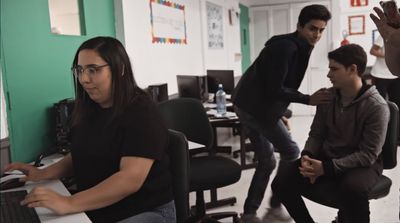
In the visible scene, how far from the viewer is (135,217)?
143 centimetres

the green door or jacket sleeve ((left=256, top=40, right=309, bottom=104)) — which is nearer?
jacket sleeve ((left=256, top=40, right=309, bottom=104))

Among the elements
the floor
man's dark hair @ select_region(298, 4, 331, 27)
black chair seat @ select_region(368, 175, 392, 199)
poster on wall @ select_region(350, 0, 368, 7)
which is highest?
poster on wall @ select_region(350, 0, 368, 7)

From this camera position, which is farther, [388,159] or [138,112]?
[388,159]

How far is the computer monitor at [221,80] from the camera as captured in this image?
15.2ft

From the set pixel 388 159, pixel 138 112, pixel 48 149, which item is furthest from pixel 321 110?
pixel 48 149

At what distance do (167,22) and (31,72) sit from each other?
2.09 m

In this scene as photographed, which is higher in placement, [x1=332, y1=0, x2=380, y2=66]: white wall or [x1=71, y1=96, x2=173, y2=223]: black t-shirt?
[x1=332, y1=0, x2=380, y2=66]: white wall

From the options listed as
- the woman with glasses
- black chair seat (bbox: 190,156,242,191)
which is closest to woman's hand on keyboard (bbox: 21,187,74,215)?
the woman with glasses

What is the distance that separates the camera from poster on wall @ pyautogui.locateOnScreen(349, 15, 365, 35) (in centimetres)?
729

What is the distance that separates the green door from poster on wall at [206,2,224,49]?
50.2 inches

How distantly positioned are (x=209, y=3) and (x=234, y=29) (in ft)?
4.14

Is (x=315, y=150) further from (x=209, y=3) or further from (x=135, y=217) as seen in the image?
(x=209, y=3)

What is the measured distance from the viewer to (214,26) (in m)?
5.83

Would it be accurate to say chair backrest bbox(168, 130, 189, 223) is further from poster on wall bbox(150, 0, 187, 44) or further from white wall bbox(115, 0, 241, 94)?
poster on wall bbox(150, 0, 187, 44)
